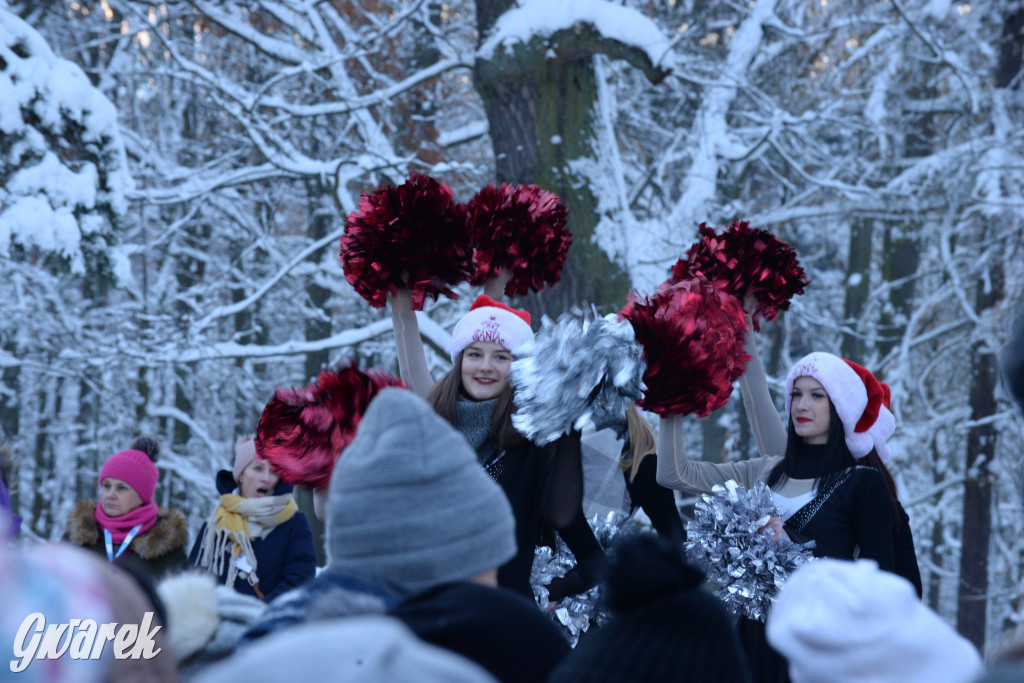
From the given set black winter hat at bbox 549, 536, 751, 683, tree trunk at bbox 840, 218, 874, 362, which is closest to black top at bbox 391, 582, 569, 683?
black winter hat at bbox 549, 536, 751, 683

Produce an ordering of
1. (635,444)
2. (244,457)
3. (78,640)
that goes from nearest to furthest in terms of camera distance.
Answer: (78,640) → (635,444) → (244,457)

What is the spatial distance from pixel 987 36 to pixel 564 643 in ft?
31.5

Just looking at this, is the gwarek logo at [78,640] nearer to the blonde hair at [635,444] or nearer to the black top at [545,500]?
the black top at [545,500]

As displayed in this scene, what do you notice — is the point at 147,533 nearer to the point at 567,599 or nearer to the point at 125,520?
the point at 125,520

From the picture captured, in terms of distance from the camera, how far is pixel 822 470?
351 centimetres

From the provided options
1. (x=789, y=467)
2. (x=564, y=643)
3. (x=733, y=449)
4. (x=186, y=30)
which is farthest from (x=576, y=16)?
(x=733, y=449)

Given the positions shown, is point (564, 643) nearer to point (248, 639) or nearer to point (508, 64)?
point (248, 639)

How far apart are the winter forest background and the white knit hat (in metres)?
3.98

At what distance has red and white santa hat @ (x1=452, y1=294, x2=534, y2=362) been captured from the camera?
3.23 metres

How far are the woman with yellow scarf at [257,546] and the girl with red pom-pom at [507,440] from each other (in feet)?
4.26

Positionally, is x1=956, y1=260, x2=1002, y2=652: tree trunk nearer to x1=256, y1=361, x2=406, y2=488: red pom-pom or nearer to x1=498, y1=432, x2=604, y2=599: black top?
x1=498, y1=432, x2=604, y2=599: black top

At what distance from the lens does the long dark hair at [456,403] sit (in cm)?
296

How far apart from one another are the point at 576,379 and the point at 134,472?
2.77m

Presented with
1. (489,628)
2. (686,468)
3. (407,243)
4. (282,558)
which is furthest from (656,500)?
(489,628)
